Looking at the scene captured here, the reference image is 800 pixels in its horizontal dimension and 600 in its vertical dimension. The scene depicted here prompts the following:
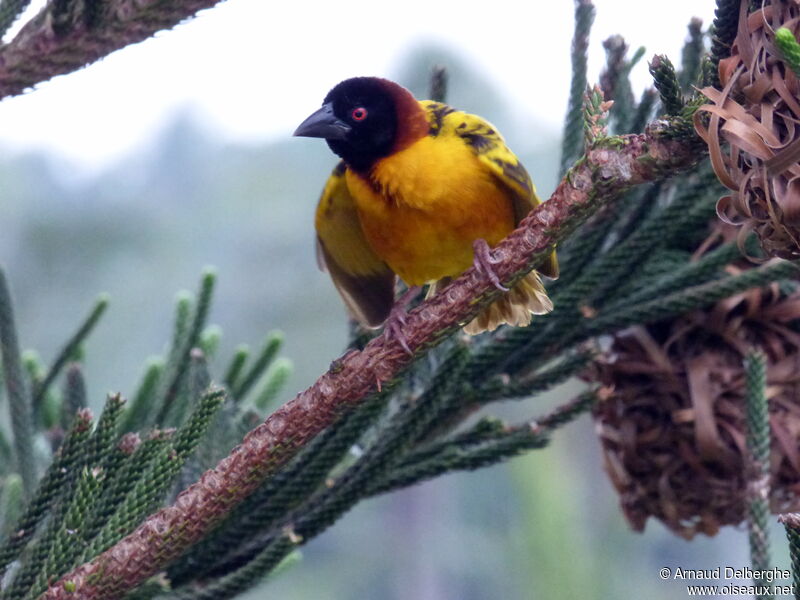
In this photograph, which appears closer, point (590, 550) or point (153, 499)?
point (153, 499)

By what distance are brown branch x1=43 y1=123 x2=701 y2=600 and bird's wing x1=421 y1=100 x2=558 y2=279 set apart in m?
0.70

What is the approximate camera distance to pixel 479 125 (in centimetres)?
259

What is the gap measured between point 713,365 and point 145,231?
17.1 metres

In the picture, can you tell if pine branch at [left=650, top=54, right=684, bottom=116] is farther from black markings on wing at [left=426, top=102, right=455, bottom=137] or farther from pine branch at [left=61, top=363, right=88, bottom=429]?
pine branch at [left=61, top=363, right=88, bottom=429]

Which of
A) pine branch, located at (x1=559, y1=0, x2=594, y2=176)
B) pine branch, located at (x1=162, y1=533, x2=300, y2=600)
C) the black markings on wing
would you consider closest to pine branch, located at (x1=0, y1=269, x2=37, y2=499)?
pine branch, located at (x1=162, y1=533, x2=300, y2=600)

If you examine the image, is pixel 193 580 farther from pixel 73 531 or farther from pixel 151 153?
pixel 151 153

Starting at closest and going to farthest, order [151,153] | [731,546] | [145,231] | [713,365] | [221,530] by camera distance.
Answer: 1. [221,530]
2. [713,365]
3. [731,546]
4. [145,231]
5. [151,153]

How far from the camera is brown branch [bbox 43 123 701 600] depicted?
1.48 meters

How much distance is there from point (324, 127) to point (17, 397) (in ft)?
3.65

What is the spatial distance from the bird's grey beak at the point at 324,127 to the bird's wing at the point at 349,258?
0.09 metres

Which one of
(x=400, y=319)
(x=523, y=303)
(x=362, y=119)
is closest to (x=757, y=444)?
(x=523, y=303)

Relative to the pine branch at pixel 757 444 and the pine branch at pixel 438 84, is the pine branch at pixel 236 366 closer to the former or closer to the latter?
the pine branch at pixel 438 84

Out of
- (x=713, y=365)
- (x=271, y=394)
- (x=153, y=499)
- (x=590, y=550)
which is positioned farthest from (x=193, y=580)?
(x=590, y=550)

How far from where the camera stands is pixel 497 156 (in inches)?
96.6
